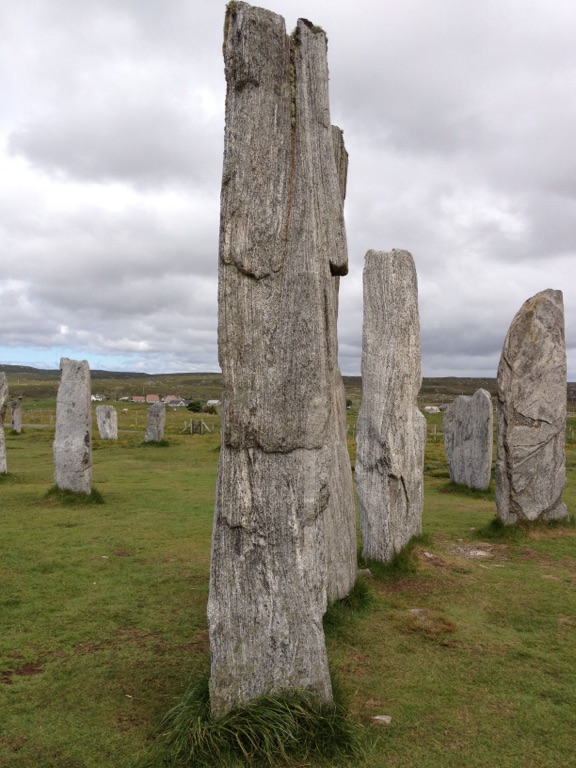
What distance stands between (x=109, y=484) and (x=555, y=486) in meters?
10.5

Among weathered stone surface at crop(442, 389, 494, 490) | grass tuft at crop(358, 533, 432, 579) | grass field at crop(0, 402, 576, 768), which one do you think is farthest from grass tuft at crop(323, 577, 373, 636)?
weathered stone surface at crop(442, 389, 494, 490)

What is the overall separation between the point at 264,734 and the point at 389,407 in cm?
509

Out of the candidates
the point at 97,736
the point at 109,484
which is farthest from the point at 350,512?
the point at 109,484

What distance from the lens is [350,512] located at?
7348 mm

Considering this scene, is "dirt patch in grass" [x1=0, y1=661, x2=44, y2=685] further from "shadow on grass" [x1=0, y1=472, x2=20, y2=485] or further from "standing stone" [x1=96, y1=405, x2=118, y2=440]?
Result: "standing stone" [x1=96, y1=405, x2=118, y2=440]

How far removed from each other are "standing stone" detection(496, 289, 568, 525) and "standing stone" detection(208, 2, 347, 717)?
23.0 feet

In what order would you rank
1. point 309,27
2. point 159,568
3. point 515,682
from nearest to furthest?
1. point 309,27
2. point 515,682
3. point 159,568

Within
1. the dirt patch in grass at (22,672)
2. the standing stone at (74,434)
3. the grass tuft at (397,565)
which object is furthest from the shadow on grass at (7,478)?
the dirt patch in grass at (22,672)

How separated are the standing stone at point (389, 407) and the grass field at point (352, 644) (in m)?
0.63

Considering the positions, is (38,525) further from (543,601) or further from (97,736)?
(543,601)

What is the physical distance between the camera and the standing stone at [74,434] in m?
13.2

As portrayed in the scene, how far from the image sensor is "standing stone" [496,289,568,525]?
10719 mm

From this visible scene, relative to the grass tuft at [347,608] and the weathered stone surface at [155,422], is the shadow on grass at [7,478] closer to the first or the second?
the weathered stone surface at [155,422]

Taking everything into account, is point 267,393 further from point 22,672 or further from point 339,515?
point 22,672
